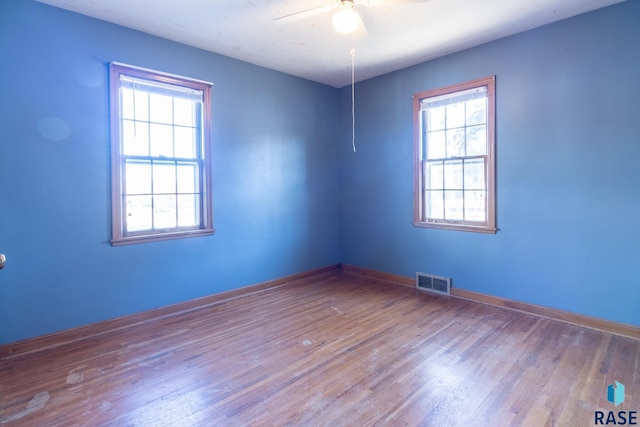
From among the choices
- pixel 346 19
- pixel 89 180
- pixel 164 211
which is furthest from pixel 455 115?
pixel 89 180

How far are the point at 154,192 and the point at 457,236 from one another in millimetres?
3469

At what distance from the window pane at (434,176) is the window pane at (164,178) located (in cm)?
308

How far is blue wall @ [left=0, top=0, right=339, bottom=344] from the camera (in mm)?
2697

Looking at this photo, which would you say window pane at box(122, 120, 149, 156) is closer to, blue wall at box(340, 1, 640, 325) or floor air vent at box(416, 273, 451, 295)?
blue wall at box(340, 1, 640, 325)

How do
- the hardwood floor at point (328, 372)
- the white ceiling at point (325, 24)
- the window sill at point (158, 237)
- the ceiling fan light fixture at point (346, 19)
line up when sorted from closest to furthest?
the hardwood floor at point (328, 372) < the ceiling fan light fixture at point (346, 19) < the white ceiling at point (325, 24) < the window sill at point (158, 237)

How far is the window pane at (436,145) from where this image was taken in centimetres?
415

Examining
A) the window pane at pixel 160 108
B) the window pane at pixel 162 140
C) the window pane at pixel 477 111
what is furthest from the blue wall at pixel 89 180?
the window pane at pixel 477 111

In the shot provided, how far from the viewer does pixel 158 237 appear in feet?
11.3

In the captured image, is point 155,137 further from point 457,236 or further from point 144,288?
point 457,236

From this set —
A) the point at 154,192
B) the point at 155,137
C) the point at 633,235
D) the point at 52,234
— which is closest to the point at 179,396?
the point at 52,234

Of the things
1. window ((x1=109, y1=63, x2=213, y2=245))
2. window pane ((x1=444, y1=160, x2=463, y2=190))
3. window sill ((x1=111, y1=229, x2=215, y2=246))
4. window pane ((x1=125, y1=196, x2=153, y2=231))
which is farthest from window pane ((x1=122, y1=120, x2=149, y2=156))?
window pane ((x1=444, y1=160, x2=463, y2=190))

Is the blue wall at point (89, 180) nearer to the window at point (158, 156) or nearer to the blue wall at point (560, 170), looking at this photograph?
the window at point (158, 156)

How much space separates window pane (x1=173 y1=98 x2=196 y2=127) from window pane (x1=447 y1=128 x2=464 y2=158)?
3.04m

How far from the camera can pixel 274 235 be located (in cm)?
452
